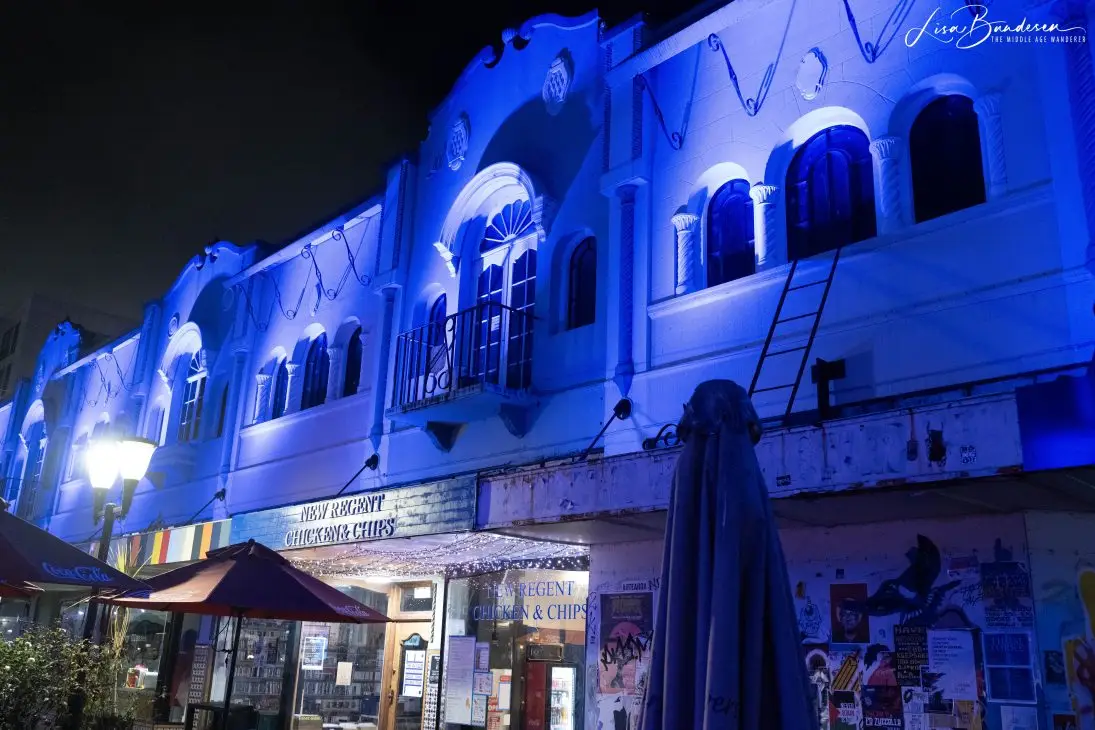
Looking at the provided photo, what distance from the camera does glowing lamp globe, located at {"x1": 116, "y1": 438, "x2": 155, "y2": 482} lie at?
1098 centimetres

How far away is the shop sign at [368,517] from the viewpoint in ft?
34.4

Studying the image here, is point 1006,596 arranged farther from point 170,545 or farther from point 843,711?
point 170,545

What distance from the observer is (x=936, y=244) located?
8.38m

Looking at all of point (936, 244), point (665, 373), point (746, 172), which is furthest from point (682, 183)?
point (936, 244)

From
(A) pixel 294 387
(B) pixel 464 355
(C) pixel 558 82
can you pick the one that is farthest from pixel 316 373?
(C) pixel 558 82

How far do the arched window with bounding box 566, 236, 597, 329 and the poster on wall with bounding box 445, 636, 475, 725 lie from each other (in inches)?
184

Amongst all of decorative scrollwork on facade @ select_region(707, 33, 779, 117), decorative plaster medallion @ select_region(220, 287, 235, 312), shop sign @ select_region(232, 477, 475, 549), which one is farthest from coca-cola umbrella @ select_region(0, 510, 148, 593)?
decorative plaster medallion @ select_region(220, 287, 235, 312)

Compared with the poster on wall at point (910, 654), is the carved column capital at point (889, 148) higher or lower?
higher

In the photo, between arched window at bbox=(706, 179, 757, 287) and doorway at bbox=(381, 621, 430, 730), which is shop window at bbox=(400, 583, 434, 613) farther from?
arched window at bbox=(706, 179, 757, 287)

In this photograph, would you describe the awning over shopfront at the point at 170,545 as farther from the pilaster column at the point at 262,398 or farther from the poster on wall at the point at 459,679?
the poster on wall at the point at 459,679

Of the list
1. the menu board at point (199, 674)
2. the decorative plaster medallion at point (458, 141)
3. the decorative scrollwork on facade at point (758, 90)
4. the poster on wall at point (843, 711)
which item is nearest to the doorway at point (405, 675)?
the menu board at point (199, 674)

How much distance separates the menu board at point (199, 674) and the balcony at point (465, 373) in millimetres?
7403

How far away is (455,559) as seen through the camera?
13.0m

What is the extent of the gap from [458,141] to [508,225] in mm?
1954
